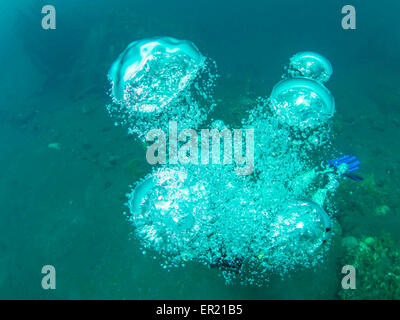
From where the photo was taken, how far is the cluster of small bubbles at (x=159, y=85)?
554 cm

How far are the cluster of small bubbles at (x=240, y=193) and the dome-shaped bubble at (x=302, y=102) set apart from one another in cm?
2

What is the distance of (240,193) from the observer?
5375 millimetres

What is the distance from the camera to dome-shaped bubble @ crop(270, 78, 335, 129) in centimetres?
600

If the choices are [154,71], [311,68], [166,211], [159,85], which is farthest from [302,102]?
[166,211]

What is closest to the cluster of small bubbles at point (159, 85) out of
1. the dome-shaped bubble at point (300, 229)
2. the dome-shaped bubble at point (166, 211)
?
the dome-shaped bubble at point (166, 211)

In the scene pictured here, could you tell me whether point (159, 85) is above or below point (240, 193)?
above

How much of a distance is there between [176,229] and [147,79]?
10.8ft

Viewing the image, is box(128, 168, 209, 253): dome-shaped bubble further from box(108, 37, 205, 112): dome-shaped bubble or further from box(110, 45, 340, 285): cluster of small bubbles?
box(108, 37, 205, 112): dome-shaped bubble

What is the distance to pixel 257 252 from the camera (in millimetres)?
4867

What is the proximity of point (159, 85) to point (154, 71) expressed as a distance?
1.19ft

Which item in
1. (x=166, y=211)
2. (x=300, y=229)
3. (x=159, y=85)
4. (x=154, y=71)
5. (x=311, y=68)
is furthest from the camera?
(x=311, y=68)

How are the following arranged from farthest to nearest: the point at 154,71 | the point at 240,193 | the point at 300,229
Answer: the point at 154,71 → the point at 240,193 → the point at 300,229

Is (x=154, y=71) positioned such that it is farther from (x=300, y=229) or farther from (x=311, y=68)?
(x=311, y=68)
